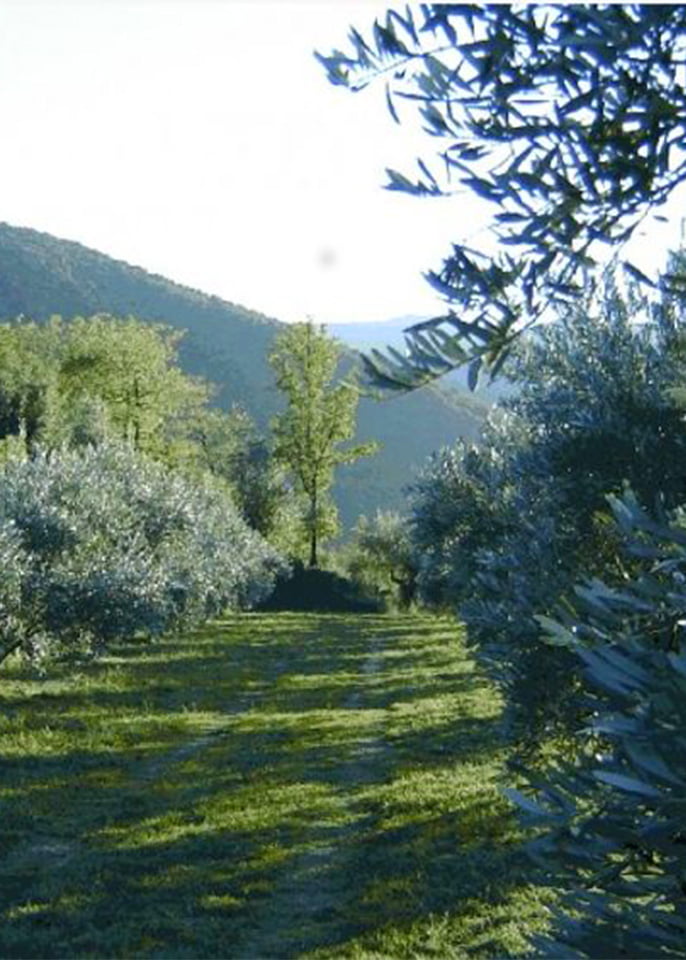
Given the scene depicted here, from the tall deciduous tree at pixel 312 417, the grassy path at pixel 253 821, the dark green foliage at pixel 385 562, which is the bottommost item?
the grassy path at pixel 253 821

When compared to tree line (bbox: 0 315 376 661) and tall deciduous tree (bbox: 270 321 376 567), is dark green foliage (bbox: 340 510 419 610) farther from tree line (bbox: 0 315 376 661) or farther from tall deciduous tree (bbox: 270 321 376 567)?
tall deciduous tree (bbox: 270 321 376 567)

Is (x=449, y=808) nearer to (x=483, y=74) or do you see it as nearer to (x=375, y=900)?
(x=375, y=900)

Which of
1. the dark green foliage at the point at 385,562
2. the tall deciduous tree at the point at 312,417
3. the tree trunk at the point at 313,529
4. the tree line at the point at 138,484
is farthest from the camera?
the dark green foliage at the point at 385,562

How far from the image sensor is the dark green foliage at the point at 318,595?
89.9 metres

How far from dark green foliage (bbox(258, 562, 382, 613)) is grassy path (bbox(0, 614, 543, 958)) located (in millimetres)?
46343

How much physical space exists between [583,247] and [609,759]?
2302 mm

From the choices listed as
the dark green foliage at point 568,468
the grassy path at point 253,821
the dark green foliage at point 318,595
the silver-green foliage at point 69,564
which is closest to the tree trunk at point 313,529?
the dark green foliage at point 318,595

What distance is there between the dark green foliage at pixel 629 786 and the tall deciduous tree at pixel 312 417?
310ft

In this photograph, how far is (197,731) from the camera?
3325 cm

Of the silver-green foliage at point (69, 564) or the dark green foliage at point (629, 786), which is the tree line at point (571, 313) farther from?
the silver-green foliage at point (69, 564)

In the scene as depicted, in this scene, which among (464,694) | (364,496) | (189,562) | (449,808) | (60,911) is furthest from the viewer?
(364,496)

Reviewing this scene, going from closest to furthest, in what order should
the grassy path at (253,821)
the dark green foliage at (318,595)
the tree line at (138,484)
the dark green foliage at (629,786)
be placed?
1. the dark green foliage at (629,786)
2. the grassy path at (253,821)
3. the tree line at (138,484)
4. the dark green foliage at (318,595)

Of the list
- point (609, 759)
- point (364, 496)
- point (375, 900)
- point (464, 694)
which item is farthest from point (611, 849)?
point (364, 496)

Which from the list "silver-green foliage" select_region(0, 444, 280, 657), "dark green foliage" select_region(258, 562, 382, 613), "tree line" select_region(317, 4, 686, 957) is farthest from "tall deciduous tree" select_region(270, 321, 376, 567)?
"tree line" select_region(317, 4, 686, 957)
